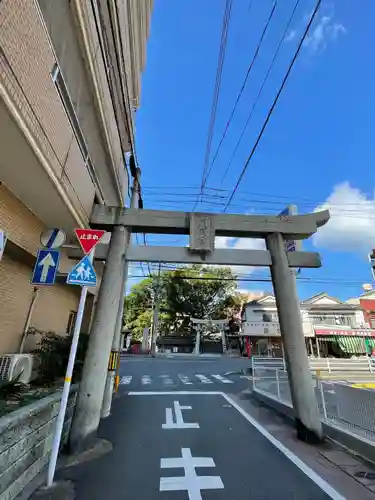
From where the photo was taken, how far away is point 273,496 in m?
3.09

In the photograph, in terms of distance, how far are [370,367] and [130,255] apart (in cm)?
1489

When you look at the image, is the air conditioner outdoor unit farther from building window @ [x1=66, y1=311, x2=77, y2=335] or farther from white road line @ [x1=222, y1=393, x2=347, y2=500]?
white road line @ [x1=222, y1=393, x2=347, y2=500]

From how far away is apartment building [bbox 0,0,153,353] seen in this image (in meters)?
3.07

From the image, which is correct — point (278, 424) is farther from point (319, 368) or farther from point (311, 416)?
point (319, 368)

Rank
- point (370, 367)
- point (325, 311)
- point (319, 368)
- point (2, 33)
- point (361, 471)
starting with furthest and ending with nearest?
point (325, 311), point (319, 368), point (370, 367), point (361, 471), point (2, 33)

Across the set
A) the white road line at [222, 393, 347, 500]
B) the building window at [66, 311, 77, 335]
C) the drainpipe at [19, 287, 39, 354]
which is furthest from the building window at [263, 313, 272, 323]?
the drainpipe at [19, 287, 39, 354]

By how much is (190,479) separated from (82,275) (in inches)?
122

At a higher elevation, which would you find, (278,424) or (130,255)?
(130,255)

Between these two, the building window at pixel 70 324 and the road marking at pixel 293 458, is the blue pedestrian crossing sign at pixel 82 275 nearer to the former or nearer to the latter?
the road marking at pixel 293 458

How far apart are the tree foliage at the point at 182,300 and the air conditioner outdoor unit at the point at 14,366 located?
2962 centimetres

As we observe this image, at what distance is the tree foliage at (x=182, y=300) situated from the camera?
3638 centimetres

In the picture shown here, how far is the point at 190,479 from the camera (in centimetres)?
346

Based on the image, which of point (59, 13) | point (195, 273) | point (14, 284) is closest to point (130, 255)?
point (14, 284)

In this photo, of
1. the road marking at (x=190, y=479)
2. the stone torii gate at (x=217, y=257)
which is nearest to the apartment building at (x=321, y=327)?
the stone torii gate at (x=217, y=257)
